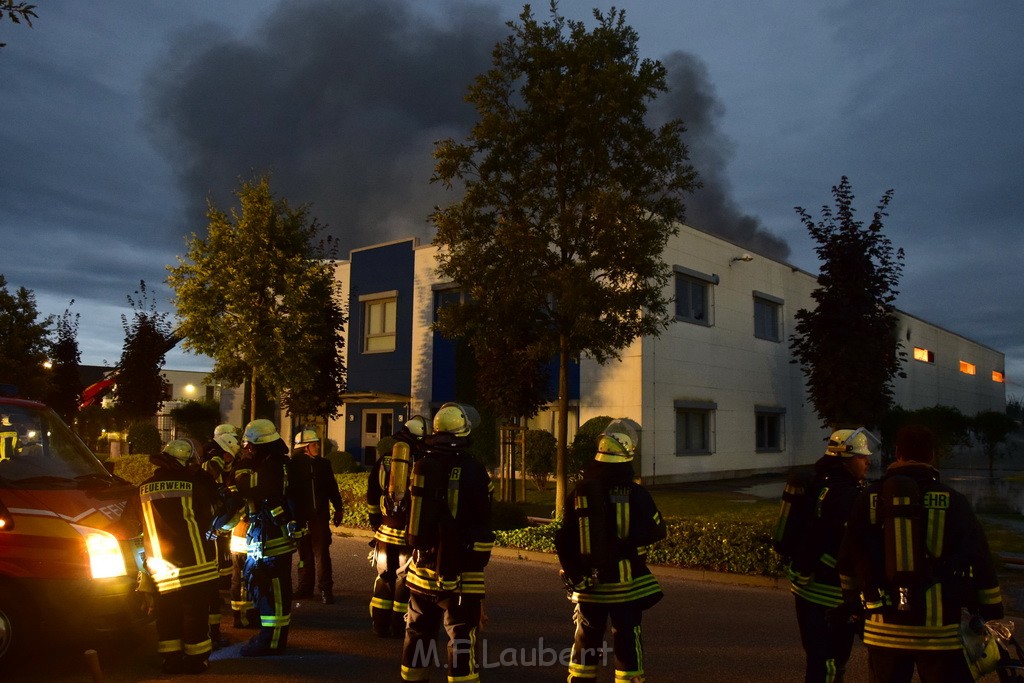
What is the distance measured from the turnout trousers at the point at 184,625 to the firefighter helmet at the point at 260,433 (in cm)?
124

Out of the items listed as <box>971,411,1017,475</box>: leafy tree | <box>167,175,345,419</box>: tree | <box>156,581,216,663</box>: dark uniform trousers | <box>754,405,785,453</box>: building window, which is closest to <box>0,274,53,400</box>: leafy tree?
<box>167,175,345,419</box>: tree

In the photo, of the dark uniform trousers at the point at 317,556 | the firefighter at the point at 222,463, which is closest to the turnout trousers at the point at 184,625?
the firefighter at the point at 222,463

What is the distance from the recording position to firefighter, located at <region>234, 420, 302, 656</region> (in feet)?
20.6

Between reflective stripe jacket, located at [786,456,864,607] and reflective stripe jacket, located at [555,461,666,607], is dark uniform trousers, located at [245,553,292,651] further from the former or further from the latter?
reflective stripe jacket, located at [786,456,864,607]

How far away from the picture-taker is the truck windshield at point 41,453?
6082 millimetres

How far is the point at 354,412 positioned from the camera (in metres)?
28.4

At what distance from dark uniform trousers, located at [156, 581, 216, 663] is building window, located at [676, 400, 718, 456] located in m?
18.8

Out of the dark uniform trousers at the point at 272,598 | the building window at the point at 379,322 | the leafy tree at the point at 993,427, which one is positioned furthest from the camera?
the leafy tree at the point at 993,427

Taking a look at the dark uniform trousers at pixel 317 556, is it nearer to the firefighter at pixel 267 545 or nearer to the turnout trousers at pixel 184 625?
the firefighter at pixel 267 545

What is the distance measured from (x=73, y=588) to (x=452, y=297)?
21.1 m

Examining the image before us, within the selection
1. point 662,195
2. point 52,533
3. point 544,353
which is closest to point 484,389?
point 544,353

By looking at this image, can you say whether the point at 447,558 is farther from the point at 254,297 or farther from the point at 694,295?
the point at 694,295

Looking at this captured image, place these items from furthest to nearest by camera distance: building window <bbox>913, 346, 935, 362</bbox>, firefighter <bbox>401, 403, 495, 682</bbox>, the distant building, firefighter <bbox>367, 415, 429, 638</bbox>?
building window <bbox>913, 346, 935, 362</bbox> < the distant building < firefighter <bbox>367, 415, 429, 638</bbox> < firefighter <bbox>401, 403, 495, 682</bbox>

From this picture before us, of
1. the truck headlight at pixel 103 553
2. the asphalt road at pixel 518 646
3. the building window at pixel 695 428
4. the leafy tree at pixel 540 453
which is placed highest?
the building window at pixel 695 428
